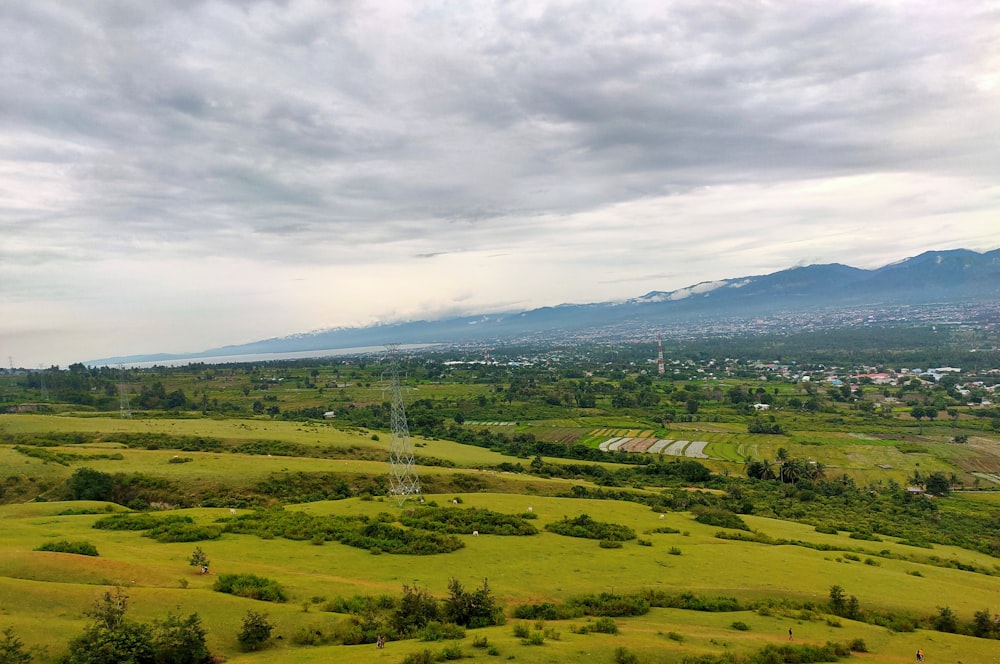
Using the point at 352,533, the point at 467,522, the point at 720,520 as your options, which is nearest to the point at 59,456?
the point at 352,533

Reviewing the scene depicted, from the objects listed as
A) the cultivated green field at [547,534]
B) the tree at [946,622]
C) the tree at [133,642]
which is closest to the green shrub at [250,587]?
the cultivated green field at [547,534]

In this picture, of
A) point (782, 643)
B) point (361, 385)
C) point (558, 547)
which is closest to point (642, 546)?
point (558, 547)

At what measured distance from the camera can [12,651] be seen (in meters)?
15.6

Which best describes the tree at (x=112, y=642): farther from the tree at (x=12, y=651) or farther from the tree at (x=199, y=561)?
the tree at (x=199, y=561)

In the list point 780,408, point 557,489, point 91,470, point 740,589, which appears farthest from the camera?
point 780,408

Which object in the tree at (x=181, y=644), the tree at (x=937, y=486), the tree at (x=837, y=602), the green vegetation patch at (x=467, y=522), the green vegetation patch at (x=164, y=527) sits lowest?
the tree at (x=937, y=486)

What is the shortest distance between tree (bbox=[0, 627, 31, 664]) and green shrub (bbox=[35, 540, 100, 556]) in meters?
9.00

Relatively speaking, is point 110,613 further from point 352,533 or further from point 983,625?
point 983,625

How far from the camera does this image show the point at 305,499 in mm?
46469

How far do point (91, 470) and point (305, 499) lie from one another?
57.2 ft

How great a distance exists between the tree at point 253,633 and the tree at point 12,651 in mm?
5759

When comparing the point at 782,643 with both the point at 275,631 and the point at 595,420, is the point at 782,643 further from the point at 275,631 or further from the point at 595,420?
the point at 595,420

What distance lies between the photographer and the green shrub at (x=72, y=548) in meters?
24.9

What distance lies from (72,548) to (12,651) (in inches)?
439
